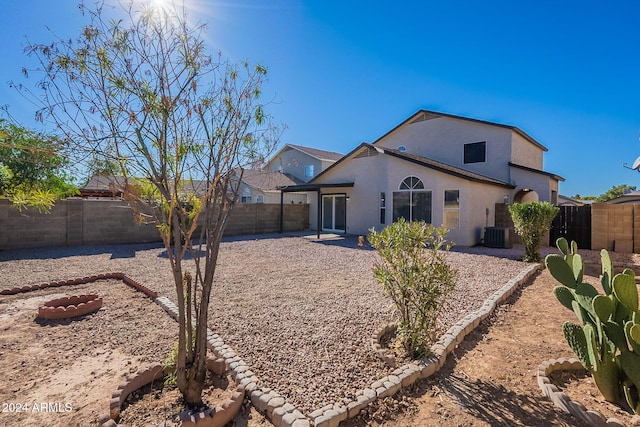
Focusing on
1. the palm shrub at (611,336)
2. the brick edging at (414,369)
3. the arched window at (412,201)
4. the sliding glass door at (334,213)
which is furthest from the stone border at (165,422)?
the sliding glass door at (334,213)

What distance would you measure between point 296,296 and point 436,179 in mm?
10649

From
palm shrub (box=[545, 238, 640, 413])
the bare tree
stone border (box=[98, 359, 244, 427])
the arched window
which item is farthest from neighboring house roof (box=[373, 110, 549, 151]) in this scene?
stone border (box=[98, 359, 244, 427])

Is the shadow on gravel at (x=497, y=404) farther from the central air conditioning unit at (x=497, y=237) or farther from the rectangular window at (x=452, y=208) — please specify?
the rectangular window at (x=452, y=208)

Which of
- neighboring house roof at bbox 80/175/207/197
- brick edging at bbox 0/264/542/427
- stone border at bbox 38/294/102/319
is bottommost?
brick edging at bbox 0/264/542/427

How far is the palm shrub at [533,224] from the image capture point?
30.6ft

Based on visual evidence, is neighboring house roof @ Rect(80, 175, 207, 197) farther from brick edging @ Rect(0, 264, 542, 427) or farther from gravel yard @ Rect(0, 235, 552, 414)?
gravel yard @ Rect(0, 235, 552, 414)

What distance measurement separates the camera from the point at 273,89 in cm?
320

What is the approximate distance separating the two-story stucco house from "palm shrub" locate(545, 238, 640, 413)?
11102 millimetres

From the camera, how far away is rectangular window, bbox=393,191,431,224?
1455 centimetres

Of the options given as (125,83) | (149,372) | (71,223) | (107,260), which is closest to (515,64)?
(125,83)

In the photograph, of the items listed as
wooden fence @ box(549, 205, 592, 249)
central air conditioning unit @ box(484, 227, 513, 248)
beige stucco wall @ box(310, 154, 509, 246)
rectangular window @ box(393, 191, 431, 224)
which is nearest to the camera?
central air conditioning unit @ box(484, 227, 513, 248)

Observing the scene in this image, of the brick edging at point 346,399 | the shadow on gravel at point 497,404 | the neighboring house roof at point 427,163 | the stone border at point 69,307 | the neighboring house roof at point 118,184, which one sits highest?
the neighboring house roof at point 427,163

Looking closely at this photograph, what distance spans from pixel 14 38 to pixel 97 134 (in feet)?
5.17

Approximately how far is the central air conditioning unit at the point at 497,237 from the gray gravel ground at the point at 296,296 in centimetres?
81
